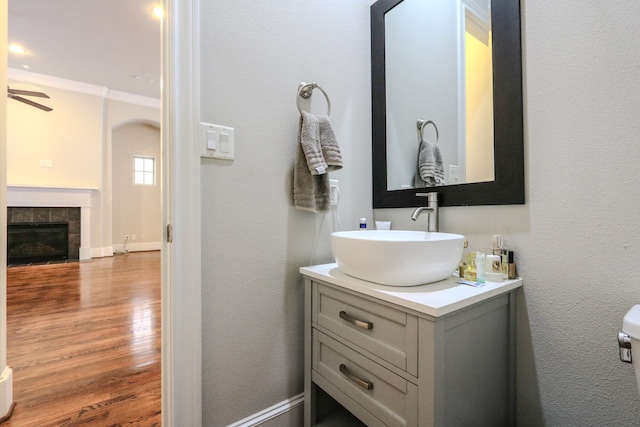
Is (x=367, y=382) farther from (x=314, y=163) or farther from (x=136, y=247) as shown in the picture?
(x=136, y=247)

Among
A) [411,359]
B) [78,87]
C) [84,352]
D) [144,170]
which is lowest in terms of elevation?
[84,352]

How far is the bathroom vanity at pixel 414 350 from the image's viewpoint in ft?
2.21

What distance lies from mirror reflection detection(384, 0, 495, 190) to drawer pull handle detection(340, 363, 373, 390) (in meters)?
0.78

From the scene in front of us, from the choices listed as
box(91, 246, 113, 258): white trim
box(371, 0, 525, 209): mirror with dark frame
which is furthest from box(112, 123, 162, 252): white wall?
box(371, 0, 525, 209): mirror with dark frame

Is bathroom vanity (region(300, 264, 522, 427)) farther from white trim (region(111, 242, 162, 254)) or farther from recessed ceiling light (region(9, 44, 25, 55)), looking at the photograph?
white trim (region(111, 242, 162, 254))

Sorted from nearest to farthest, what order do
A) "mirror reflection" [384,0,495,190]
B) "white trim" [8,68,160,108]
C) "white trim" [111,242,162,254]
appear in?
1. "mirror reflection" [384,0,495,190]
2. "white trim" [8,68,160,108]
3. "white trim" [111,242,162,254]

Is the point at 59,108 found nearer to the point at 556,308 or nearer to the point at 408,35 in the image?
the point at 408,35

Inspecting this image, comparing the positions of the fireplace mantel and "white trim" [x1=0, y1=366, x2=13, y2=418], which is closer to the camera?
"white trim" [x1=0, y1=366, x2=13, y2=418]

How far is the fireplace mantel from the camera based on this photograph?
4.04 m

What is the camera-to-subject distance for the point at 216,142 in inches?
36.5

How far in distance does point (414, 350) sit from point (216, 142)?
0.84 metres


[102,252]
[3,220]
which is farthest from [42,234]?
[3,220]

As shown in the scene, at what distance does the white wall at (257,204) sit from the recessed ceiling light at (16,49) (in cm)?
419

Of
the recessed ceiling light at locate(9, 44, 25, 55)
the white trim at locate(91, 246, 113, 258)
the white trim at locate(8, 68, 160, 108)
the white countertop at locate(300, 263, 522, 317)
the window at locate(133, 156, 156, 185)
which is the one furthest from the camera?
the window at locate(133, 156, 156, 185)
